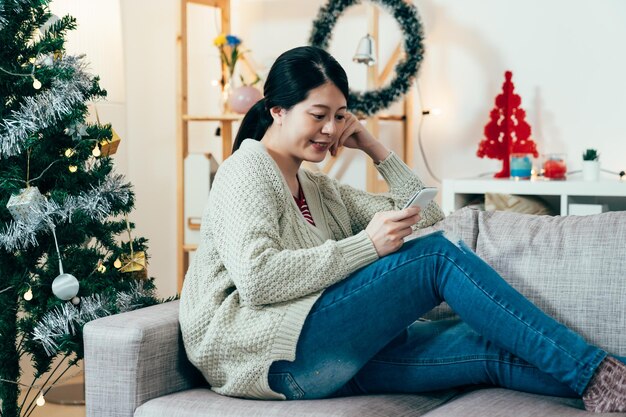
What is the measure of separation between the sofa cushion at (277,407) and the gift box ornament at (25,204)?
24.1 inches

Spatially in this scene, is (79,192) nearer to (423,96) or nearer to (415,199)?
(415,199)

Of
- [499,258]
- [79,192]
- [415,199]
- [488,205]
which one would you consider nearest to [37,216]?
[79,192]

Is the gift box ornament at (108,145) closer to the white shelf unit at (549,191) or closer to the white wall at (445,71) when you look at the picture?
the white wall at (445,71)

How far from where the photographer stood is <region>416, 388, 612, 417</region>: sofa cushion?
66.2 inches

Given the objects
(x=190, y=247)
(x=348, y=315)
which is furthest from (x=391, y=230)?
(x=190, y=247)

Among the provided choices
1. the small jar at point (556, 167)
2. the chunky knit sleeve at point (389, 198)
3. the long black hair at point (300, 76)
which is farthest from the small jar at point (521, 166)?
the long black hair at point (300, 76)

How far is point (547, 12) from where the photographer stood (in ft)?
11.7

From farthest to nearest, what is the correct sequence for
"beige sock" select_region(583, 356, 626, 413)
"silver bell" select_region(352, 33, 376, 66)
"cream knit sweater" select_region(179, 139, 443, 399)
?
"silver bell" select_region(352, 33, 376, 66) → "cream knit sweater" select_region(179, 139, 443, 399) → "beige sock" select_region(583, 356, 626, 413)

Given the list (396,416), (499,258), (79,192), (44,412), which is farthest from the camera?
(44,412)

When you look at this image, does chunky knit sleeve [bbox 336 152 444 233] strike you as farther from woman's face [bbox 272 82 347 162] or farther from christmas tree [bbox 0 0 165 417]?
christmas tree [bbox 0 0 165 417]

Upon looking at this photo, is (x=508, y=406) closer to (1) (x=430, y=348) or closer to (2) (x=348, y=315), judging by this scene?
(1) (x=430, y=348)

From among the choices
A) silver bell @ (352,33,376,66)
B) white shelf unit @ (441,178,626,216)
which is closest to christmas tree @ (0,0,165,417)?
white shelf unit @ (441,178,626,216)

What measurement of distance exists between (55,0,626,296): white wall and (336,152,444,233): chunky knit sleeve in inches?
43.1

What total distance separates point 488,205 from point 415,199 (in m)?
1.38
